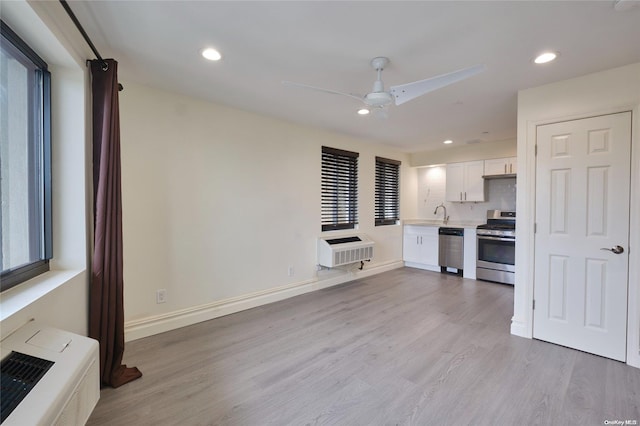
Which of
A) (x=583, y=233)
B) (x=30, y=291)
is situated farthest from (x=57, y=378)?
(x=583, y=233)

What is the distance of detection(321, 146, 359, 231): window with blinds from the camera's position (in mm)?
4582

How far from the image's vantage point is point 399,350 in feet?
8.63

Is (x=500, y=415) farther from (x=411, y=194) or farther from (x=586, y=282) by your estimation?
(x=411, y=194)

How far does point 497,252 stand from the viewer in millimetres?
4832

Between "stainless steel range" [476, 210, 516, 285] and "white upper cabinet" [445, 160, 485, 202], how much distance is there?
0.68m

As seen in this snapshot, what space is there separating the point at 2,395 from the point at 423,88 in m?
2.68

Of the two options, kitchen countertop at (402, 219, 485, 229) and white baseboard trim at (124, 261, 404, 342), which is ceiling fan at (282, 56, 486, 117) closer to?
white baseboard trim at (124, 261, 404, 342)

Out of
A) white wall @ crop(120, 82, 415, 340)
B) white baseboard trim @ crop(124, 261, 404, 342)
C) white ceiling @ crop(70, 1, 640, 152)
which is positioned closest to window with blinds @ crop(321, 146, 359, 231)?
white wall @ crop(120, 82, 415, 340)

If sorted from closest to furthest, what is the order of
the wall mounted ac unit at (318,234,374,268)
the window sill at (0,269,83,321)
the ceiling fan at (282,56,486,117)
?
the window sill at (0,269,83,321), the ceiling fan at (282,56,486,117), the wall mounted ac unit at (318,234,374,268)

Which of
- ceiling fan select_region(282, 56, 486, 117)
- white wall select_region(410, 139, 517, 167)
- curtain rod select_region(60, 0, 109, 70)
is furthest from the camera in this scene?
white wall select_region(410, 139, 517, 167)

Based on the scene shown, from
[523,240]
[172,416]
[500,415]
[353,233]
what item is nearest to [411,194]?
[353,233]

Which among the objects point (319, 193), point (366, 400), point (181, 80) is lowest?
point (366, 400)

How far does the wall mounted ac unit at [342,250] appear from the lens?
4.30 m

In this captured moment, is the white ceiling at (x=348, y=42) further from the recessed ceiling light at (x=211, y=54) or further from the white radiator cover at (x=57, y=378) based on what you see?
the white radiator cover at (x=57, y=378)
